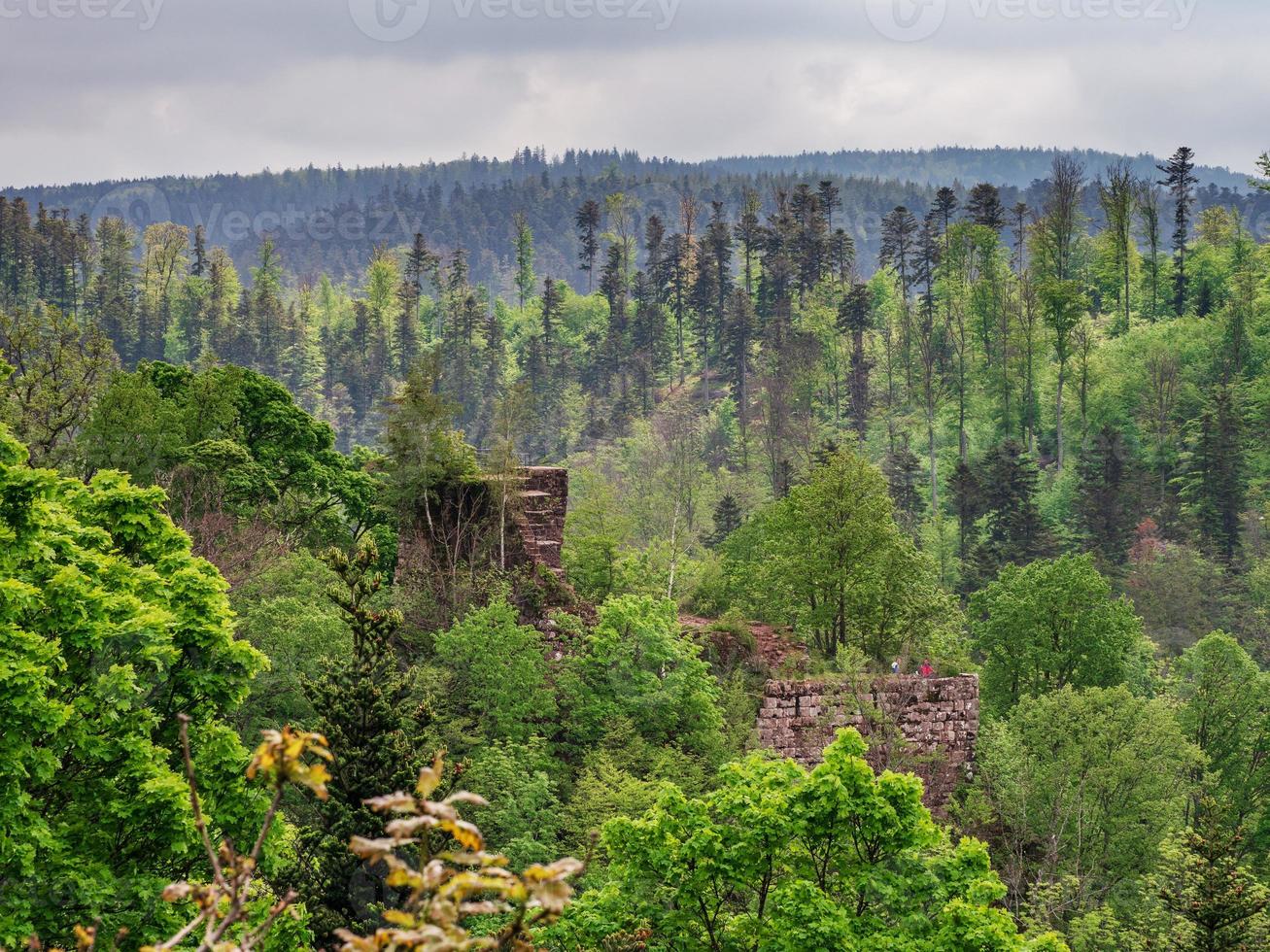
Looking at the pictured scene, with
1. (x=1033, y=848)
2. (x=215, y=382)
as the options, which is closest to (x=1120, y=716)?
(x=1033, y=848)

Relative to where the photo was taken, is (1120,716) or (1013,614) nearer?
(1120,716)

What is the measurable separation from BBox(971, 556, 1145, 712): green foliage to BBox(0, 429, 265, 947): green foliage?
25.3 m

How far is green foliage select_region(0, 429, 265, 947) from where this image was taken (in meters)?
14.6

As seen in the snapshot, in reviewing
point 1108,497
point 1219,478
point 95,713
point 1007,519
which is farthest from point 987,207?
point 95,713

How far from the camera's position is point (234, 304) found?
14012 centimetres

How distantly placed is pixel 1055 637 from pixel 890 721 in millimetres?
10818

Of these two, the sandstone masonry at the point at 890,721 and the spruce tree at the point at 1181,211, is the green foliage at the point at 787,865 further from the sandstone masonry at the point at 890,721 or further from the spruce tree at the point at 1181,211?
the spruce tree at the point at 1181,211

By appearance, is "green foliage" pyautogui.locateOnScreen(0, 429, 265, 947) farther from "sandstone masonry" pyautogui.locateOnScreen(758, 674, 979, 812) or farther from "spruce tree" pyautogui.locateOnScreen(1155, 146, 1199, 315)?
"spruce tree" pyautogui.locateOnScreen(1155, 146, 1199, 315)

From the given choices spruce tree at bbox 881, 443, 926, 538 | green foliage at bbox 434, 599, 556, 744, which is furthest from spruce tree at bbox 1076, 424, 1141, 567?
green foliage at bbox 434, 599, 556, 744

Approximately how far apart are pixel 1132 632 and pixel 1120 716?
6613 mm

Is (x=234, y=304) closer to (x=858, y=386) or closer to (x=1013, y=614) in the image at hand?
(x=858, y=386)

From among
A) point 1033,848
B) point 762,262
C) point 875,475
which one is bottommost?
point 1033,848

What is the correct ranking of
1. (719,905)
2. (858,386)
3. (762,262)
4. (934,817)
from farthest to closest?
(762,262)
(858,386)
(934,817)
(719,905)

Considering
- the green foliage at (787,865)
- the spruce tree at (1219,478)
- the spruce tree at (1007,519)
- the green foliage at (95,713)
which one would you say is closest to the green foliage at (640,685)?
the green foliage at (787,865)
